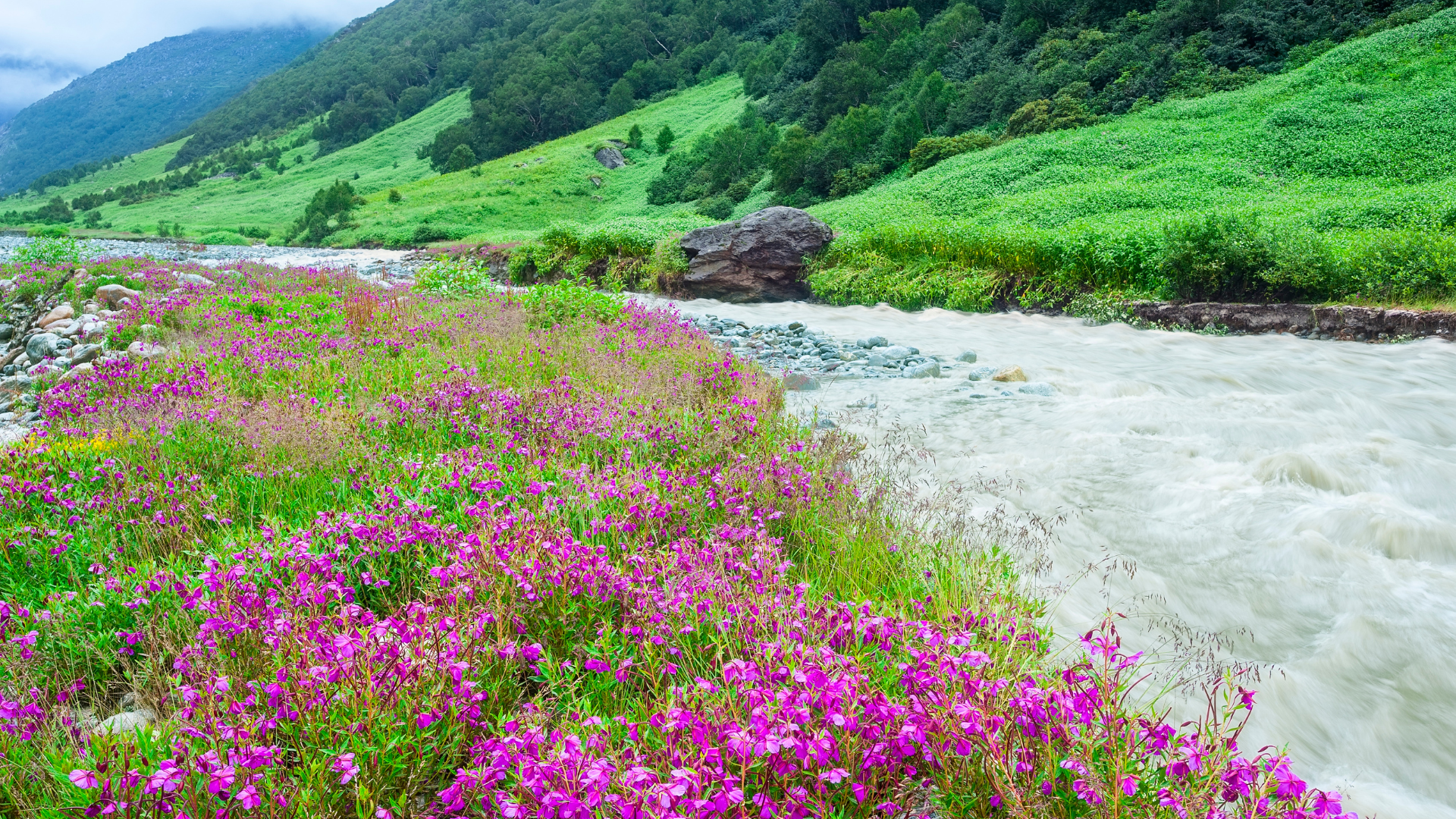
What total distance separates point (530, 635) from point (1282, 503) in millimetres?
5884

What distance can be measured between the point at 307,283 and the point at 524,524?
12733 millimetres

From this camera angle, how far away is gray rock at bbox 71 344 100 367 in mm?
8695

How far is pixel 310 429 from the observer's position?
5.00 meters

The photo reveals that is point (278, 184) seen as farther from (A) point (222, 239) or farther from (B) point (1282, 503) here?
(B) point (1282, 503)

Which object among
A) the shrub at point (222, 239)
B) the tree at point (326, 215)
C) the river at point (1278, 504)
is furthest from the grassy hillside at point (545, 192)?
the river at point (1278, 504)

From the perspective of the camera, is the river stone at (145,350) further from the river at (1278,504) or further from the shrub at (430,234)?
the shrub at (430,234)

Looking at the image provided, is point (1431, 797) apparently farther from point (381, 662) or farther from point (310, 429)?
point (310, 429)

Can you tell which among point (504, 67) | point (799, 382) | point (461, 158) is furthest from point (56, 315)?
point (504, 67)

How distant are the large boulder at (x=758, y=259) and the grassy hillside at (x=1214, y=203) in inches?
39.2

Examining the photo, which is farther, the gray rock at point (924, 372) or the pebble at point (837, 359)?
the gray rock at point (924, 372)

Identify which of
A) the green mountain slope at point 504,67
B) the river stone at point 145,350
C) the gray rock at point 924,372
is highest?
the green mountain slope at point 504,67

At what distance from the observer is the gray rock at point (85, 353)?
8.70 meters

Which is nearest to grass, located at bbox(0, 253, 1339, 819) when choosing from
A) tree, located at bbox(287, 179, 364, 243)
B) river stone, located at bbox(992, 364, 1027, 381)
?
river stone, located at bbox(992, 364, 1027, 381)

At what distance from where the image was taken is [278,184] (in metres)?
90.8
